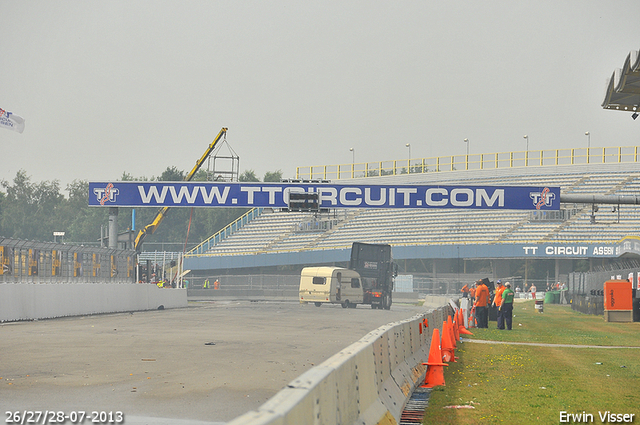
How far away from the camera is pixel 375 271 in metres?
49.6

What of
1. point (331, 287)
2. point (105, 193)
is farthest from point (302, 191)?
point (105, 193)

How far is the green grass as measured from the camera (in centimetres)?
963

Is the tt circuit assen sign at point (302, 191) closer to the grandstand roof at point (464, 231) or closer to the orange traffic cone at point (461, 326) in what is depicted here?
the orange traffic cone at point (461, 326)

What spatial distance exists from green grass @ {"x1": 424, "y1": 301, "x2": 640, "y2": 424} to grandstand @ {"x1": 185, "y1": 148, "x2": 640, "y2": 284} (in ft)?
143

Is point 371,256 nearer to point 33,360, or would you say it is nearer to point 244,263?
point 244,263

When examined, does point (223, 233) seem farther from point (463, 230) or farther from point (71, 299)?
point (71, 299)

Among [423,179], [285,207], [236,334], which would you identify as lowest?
[236,334]

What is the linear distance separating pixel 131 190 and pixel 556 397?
33.9 metres

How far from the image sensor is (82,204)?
135125 millimetres

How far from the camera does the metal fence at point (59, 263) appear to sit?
2583 centimetres

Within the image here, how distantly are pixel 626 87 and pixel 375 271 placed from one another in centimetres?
3157

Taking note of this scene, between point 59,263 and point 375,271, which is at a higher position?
point 59,263

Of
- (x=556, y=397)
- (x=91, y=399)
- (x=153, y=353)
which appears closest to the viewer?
(x=91, y=399)

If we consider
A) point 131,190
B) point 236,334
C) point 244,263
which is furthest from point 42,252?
point 244,263
